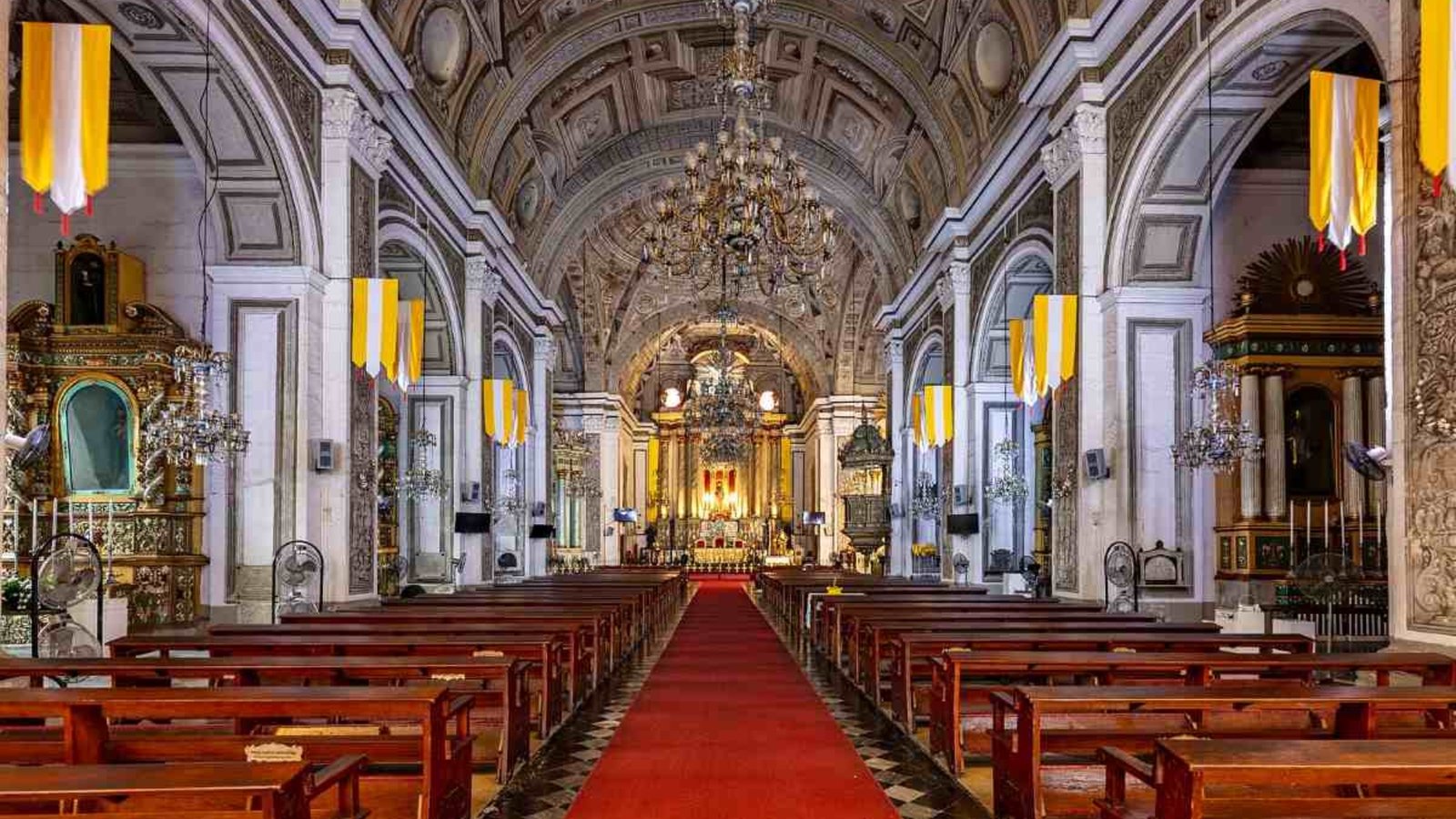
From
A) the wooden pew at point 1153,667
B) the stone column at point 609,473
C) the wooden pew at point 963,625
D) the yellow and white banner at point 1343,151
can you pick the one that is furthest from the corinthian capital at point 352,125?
the stone column at point 609,473

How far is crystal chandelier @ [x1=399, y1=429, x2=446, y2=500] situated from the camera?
16.5 m

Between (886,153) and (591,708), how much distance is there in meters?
16.3

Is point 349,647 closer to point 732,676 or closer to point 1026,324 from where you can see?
point 732,676

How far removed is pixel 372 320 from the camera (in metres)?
12.0

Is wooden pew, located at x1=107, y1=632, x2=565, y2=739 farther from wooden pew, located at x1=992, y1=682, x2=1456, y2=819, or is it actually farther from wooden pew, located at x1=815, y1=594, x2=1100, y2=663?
wooden pew, located at x1=815, y1=594, x2=1100, y2=663

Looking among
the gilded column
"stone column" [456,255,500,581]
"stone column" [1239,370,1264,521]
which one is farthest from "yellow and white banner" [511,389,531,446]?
the gilded column

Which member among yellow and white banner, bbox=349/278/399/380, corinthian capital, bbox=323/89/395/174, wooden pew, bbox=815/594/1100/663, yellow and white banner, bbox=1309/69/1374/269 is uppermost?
corinthian capital, bbox=323/89/395/174

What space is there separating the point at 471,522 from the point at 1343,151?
43.2 feet

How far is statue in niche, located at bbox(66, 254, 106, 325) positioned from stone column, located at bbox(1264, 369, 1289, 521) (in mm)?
11643

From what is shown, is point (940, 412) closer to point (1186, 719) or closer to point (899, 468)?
point (899, 468)

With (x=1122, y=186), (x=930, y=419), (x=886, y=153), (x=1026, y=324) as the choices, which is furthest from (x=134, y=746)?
(x=886, y=153)

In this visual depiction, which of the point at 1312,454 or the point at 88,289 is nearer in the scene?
the point at 88,289

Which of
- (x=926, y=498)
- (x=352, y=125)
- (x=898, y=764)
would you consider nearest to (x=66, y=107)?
(x=352, y=125)

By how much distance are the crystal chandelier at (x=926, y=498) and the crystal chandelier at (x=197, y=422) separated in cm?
1358
